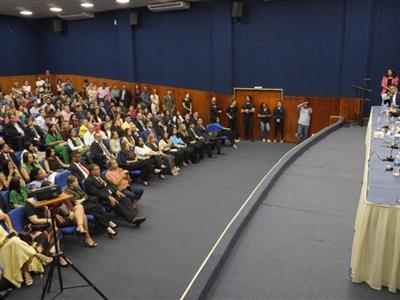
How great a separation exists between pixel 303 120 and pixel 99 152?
5.56 metres

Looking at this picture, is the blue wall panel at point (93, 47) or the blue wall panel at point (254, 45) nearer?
the blue wall panel at point (254, 45)

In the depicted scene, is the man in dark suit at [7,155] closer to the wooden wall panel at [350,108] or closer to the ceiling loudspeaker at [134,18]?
the wooden wall panel at [350,108]

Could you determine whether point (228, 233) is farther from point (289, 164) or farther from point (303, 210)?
point (289, 164)

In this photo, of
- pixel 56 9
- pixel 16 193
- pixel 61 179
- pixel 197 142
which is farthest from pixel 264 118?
pixel 56 9

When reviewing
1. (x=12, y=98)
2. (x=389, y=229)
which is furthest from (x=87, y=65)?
(x=389, y=229)

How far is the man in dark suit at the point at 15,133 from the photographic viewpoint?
25.2 ft

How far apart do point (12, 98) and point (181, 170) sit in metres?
7.00

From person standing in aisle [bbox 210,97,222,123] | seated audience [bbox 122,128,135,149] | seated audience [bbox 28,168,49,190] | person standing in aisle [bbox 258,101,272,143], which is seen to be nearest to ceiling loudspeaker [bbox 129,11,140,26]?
person standing in aisle [bbox 210,97,222,123]

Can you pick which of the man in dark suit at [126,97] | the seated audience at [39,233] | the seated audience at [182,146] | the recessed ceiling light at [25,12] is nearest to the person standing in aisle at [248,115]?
the seated audience at [182,146]

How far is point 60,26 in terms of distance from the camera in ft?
51.3

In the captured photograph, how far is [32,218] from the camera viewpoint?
4.29 m

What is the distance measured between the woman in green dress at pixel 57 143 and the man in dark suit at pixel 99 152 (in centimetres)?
62

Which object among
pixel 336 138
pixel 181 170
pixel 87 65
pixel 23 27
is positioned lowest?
pixel 181 170

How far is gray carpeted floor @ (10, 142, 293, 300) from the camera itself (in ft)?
12.5
